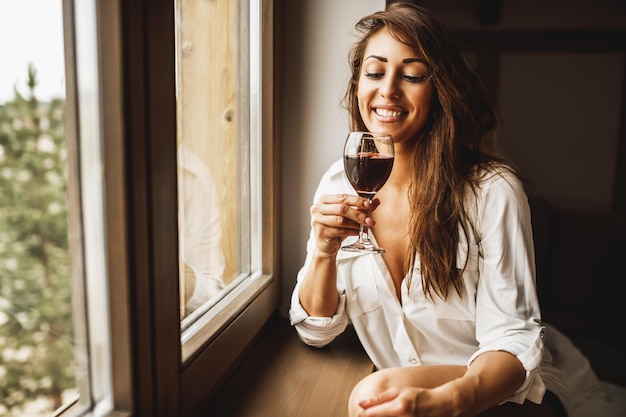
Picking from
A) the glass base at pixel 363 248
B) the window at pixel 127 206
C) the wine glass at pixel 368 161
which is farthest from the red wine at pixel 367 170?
the window at pixel 127 206

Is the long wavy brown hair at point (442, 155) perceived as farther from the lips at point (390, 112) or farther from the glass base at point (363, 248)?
the glass base at point (363, 248)

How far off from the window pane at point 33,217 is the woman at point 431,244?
25.3 inches

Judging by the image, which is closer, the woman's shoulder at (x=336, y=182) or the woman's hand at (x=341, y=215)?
the woman's hand at (x=341, y=215)

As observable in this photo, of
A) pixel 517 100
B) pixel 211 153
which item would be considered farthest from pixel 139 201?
pixel 517 100

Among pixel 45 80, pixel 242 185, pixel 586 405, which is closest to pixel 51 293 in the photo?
pixel 45 80

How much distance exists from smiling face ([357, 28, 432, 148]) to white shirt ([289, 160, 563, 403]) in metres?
0.23

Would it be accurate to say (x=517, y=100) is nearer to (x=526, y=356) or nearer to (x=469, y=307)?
(x=469, y=307)

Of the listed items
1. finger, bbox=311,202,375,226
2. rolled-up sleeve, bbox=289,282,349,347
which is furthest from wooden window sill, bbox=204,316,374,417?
finger, bbox=311,202,375,226

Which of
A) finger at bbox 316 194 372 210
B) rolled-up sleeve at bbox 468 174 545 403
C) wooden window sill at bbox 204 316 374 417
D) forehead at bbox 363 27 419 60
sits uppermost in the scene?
forehead at bbox 363 27 419 60

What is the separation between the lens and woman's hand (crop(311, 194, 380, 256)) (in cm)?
121

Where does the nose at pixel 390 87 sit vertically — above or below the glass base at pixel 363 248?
above

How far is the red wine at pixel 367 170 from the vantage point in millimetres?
1197

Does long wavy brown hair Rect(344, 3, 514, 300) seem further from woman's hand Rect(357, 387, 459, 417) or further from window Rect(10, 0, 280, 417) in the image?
window Rect(10, 0, 280, 417)

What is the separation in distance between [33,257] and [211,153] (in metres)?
0.68
